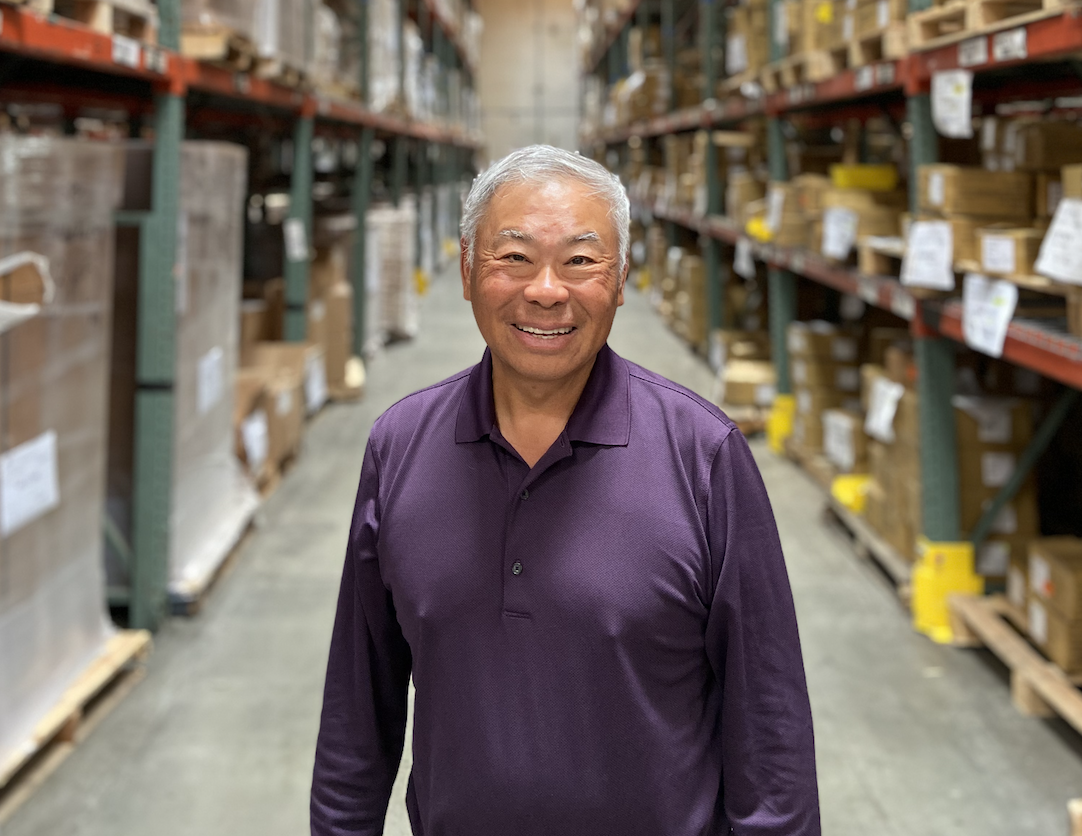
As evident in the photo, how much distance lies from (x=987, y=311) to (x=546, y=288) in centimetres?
287

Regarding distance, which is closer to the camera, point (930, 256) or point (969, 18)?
point (969, 18)

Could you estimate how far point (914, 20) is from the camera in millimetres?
4250

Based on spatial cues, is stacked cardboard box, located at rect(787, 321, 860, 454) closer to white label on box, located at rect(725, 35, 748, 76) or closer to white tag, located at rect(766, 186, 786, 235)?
white tag, located at rect(766, 186, 786, 235)

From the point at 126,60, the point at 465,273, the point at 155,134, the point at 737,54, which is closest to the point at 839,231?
the point at 737,54

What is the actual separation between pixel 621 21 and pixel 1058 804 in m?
13.0

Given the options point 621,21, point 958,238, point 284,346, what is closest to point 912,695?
point 958,238

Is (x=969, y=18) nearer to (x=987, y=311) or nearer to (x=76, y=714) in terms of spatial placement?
(x=987, y=311)

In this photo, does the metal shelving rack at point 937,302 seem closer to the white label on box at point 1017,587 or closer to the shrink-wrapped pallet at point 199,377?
the white label on box at point 1017,587

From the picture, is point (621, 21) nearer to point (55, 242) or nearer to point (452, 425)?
point (55, 242)

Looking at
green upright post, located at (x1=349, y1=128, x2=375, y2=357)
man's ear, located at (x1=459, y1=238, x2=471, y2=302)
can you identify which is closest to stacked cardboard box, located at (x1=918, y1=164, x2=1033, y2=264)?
man's ear, located at (x1=459, y1=238, x2=471, y2=302)

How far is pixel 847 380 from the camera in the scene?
22.1 ft

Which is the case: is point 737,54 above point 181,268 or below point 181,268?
above

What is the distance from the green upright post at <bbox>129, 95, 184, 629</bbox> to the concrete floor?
318 mm

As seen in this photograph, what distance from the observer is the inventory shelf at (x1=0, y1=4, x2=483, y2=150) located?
3131 mm
